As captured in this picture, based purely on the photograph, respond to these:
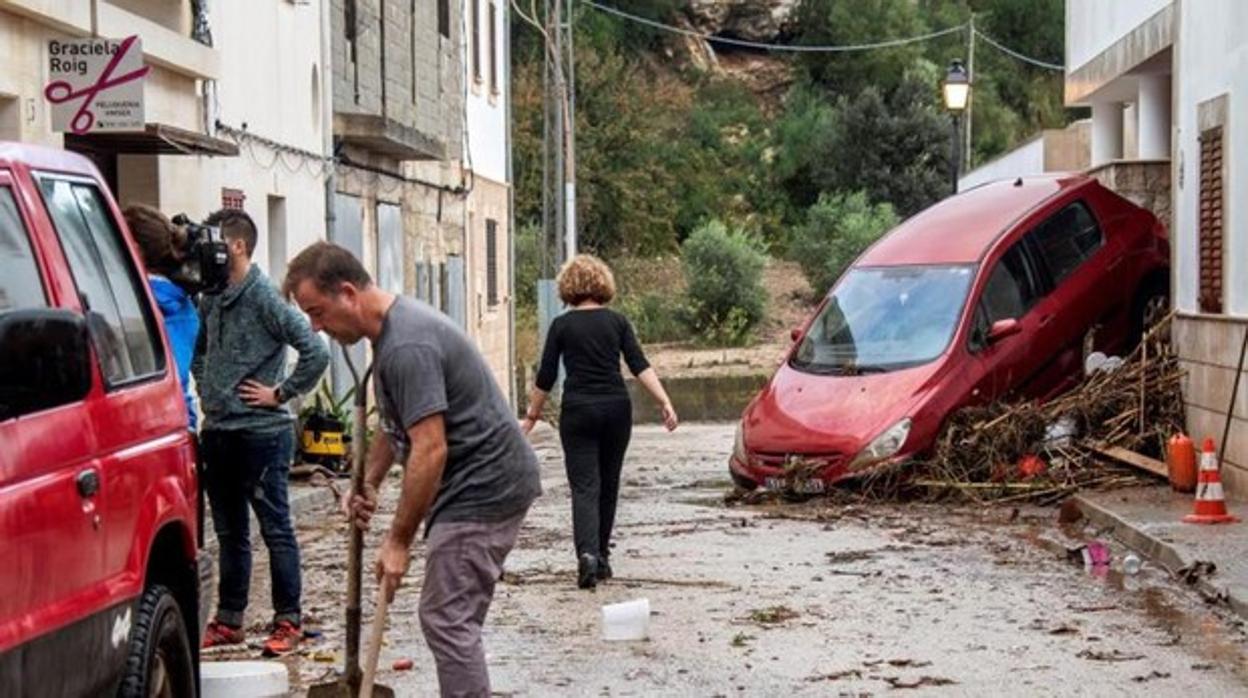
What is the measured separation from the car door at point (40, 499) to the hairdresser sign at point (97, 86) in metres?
7.65

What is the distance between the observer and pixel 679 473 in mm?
22297

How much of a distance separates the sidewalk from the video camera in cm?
501

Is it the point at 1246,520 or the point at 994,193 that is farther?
the point at 994,193

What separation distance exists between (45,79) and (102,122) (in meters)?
1.61

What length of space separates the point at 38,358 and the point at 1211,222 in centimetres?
1382

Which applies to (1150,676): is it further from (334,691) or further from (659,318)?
(659,318)

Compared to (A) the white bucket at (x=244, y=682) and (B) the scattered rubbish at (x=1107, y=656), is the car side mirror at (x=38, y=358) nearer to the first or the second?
(A) the white bucket at (x=244, y=682)

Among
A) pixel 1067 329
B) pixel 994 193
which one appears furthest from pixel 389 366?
pixel 994 193

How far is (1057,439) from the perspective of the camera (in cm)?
1853

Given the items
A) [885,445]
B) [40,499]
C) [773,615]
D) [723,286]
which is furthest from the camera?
[723,286]

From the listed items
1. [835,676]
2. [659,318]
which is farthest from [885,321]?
[659,318]

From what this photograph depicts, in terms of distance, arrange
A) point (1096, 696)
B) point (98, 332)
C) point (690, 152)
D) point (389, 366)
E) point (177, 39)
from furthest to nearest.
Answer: point (690, 152) → point (177, 39) → point (1096, 696) → point (389, 366) → point (98, 332)

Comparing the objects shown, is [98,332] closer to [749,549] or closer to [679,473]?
[749,549]

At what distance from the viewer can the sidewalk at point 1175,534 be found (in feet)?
39.8
